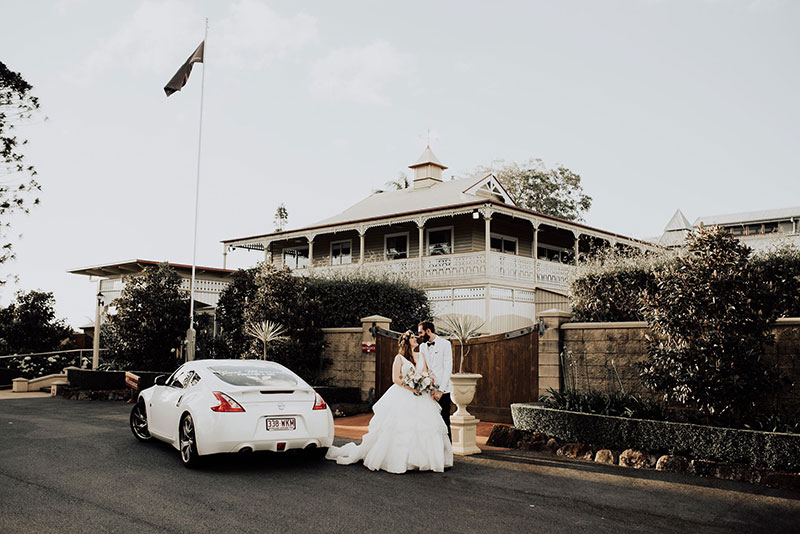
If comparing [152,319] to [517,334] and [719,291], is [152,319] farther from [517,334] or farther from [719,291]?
[719,291]

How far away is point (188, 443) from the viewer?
27.8 ft

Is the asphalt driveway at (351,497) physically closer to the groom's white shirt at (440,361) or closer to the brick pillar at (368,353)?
the groom's white shirt at (440,361)

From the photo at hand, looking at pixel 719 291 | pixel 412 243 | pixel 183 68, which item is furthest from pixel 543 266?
pixel 719 291

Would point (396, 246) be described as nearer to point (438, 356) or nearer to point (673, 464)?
point (438, 356)

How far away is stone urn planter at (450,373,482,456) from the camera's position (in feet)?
33.2

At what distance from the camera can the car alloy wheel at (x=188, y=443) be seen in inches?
328

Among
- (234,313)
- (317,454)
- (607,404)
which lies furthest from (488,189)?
(317,454)

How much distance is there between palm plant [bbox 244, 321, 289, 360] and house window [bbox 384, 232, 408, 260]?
14.5 metres

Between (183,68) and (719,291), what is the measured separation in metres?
20.5

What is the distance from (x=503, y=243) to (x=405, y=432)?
71.2ft

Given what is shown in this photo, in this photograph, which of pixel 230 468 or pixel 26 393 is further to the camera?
pixel 26 393

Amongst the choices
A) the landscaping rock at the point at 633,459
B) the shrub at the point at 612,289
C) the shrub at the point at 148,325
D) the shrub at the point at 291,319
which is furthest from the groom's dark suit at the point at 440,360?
the shrub at the point at 148,325

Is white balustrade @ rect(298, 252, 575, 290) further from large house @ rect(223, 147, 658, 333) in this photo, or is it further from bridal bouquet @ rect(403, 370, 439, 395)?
bridal bouquet @ rect(403, 370, 439, 395)

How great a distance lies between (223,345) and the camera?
61.1 feet
